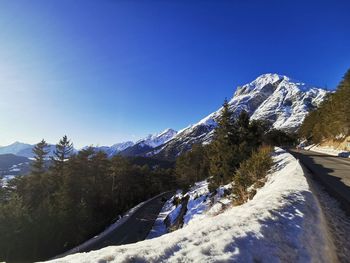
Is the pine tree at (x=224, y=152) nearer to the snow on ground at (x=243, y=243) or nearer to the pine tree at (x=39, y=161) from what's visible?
the snow on ground at (x=243, y=243)

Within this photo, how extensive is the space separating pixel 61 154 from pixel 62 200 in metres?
15.3

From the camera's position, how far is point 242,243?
410 cm

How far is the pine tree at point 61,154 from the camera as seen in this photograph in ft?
165

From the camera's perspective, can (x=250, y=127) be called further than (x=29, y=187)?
No

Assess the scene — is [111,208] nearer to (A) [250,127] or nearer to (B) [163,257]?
(A) [250,127]

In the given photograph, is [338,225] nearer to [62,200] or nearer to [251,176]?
[251,176]

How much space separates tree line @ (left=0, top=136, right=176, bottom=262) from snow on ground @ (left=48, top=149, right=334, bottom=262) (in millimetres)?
31163

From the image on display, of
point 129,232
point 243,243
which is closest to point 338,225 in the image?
point 243,243

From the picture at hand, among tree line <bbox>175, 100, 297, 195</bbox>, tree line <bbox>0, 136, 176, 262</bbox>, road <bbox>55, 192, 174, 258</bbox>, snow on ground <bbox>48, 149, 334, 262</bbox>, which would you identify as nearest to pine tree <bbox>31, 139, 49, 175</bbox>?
tree line <bbox>0, 136, 176, 262</bbox>

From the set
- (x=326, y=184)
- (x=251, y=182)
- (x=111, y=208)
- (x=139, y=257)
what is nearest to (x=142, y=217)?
(x=111, y=208)

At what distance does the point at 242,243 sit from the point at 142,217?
4716 cm

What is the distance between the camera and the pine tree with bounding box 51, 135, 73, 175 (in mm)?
50241

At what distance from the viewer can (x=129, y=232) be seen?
37812mm

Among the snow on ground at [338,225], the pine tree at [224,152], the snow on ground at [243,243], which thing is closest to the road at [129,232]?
the pine tree at [224,152]
